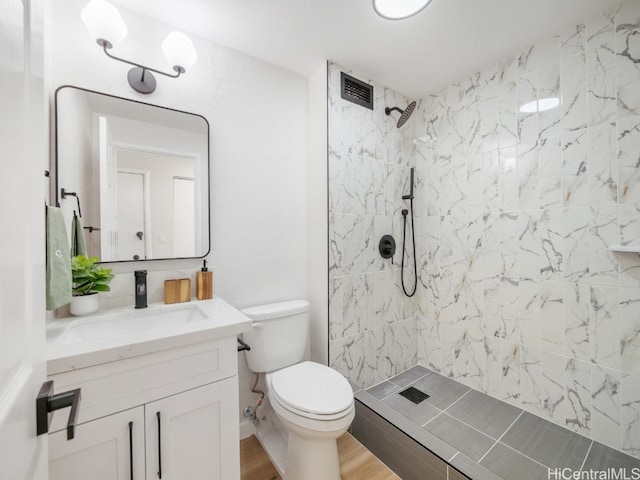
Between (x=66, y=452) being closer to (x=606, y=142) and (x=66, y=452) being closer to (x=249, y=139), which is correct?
(x=249, y=139)

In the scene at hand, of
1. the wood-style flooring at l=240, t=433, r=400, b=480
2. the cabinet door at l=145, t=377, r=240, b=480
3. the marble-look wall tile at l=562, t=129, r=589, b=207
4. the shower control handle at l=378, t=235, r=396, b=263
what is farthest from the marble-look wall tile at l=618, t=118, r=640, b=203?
the cabinet door at l=145, t=377, r=240, b=480

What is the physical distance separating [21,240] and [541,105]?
2.41m

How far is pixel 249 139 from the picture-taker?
177cm

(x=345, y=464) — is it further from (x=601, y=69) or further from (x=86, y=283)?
(x=601, y=69)

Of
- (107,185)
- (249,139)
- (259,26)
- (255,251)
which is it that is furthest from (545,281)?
(107,185)

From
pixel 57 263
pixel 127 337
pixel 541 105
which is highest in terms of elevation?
pixel 541 105

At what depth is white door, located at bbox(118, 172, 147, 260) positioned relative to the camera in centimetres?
139

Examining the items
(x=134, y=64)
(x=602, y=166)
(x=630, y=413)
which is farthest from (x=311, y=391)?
(x=602, y=166)

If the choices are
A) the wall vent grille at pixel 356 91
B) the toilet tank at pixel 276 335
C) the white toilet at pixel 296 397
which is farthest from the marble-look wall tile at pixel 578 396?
the wall vent grille at pixel 356 91

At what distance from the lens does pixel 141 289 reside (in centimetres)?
135

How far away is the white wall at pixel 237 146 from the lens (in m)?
1.35

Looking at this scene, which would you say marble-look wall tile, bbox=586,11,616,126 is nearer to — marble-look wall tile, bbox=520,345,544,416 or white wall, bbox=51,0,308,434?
→ marble-look wall tile, bbox=520,345,544,416

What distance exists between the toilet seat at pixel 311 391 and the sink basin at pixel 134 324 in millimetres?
529

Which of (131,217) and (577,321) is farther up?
(131,217)
